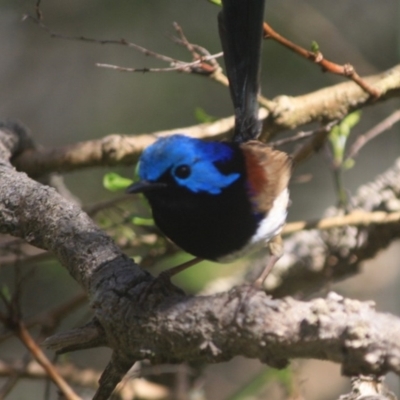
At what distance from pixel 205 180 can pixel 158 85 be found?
4664 millimetres

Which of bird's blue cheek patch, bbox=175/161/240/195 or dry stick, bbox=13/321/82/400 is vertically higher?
bird's blue cheek patch, bbox=175/161/240/195

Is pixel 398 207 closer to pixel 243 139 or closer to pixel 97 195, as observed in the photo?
pixel 243 139

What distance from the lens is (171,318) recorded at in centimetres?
176

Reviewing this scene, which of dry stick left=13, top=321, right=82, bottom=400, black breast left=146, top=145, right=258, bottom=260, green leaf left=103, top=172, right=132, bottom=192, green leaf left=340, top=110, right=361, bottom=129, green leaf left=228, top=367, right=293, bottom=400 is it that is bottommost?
green leaf left=228, top=367, right=293, bottom=400

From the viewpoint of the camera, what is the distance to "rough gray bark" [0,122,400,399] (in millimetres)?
1534

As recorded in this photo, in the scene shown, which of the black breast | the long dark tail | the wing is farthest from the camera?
the long dark tail

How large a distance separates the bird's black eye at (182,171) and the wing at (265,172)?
13.2 inches

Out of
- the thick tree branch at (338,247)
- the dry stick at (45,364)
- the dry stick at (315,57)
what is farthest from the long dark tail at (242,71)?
the dry stick at (45,364)

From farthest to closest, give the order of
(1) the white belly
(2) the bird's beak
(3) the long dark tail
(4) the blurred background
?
(4) the blurred background → (3) the long dark tail → (1) the white belly → (2) the bird's beak

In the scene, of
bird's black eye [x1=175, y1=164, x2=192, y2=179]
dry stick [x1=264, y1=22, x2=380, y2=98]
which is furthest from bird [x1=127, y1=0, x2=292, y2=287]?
dry stick [x1=264, y1=22, x2=380, y2=98]

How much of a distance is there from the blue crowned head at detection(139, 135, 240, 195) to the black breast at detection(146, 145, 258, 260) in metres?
0.03

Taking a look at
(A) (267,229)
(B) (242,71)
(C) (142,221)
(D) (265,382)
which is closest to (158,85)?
(B) (242,71)

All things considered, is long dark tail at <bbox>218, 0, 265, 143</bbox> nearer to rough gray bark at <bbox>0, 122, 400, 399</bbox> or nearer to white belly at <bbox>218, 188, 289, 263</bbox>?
white belly at <bbox>218, 188, 289, 263</bbox>

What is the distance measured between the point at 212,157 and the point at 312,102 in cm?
95
